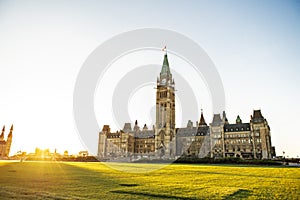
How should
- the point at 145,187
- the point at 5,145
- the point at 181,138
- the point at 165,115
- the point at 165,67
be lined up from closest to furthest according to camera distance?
1. the point at 145,187
2. the point at 181,138
3. the point at 165,115
4. the point at 165,67
5. the point at 5,145

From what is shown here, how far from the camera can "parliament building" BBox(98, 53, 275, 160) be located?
8844cm

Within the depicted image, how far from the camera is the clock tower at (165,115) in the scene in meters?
104

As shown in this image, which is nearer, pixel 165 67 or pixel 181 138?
pixel 181 138

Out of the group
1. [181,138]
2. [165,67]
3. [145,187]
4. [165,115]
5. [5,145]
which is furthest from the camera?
[5,145]

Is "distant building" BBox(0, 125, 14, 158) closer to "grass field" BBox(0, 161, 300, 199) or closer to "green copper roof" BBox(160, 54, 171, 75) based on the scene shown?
"green copper roof" BBox(160, 54, 171, 75)

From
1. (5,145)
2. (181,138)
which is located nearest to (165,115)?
(181,138)

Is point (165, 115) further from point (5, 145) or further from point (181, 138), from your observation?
point (5, 145)

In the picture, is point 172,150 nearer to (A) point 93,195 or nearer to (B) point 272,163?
(B) point 272,163

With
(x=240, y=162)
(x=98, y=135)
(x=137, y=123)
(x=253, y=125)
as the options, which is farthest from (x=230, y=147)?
(x=98, y=135)

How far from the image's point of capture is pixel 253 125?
295 feet

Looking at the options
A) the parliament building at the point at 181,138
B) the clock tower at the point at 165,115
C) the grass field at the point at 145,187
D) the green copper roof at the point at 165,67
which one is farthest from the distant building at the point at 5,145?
the grass field at the point at 145,187

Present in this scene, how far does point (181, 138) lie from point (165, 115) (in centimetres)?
1454

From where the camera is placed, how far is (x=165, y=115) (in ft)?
366

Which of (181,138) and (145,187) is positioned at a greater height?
(181,138)
